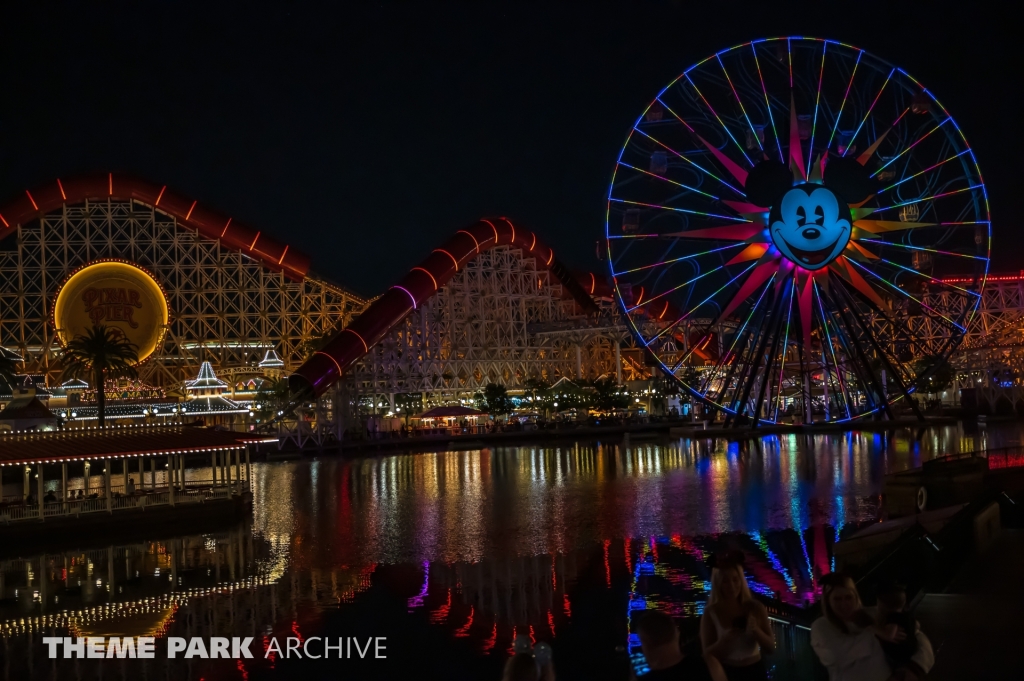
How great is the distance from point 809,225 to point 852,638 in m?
30.8

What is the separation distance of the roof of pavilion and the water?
2190mm

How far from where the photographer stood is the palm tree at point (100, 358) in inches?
2079

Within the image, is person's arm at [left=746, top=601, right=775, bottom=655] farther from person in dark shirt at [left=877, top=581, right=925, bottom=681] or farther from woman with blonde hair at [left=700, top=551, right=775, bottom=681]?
person in dark shirt at [left=877, top=581, right=925, bottom=681]

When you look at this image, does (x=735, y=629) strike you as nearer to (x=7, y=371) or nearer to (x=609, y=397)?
(x=7, y=371)

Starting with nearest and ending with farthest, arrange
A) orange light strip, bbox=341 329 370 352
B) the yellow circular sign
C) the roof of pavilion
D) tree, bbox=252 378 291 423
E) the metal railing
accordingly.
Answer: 1. the metal railing
2. the roof of pavilion
3. orange light strip, bbox=341 329 370 352
4. tree, bbox=252 378 291 423
5. the yellow circular sign

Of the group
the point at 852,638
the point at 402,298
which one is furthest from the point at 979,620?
the point at 402,298

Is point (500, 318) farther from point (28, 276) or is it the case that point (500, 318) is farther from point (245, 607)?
point (245, 607)

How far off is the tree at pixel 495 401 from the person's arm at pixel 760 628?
193 ft

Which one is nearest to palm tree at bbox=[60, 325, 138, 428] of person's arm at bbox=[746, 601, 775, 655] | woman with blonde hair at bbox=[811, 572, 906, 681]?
person's arm at bbox=[746, 601, 775, 655]

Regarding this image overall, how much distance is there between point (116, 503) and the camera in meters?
28.6

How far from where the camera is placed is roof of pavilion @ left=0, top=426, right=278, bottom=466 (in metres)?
27.1

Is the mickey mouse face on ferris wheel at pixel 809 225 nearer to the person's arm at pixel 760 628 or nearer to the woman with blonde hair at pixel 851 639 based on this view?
the person's arm at pixel 760 628

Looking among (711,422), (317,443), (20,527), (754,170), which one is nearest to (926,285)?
(754,170)

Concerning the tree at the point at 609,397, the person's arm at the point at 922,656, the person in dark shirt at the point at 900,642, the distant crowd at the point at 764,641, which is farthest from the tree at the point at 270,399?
the person's arm at the point at 922,656
